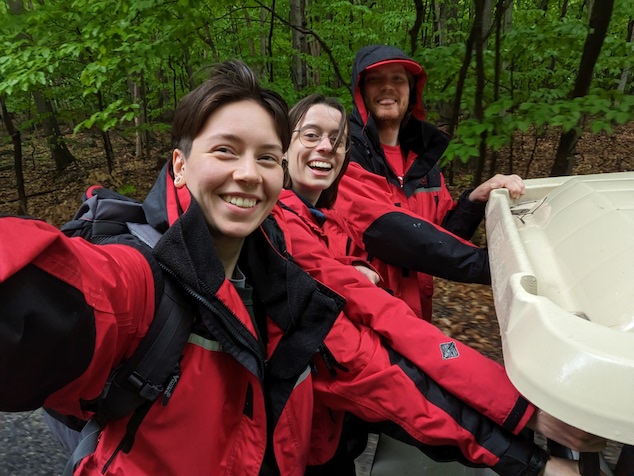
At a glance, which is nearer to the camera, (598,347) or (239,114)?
(598,347)

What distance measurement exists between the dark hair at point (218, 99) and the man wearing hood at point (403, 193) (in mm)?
844

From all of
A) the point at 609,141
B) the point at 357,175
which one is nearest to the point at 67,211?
the point at 357,175

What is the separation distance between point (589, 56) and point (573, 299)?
3288 millimetres

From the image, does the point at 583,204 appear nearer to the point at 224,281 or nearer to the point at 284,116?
the point at 284,116

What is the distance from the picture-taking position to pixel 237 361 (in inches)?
48.9

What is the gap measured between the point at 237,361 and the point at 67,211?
7931 millimetres

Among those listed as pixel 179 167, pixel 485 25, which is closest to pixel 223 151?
pixel 179 167

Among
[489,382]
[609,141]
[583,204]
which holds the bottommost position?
[609,141]

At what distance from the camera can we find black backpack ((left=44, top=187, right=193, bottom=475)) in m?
1.03

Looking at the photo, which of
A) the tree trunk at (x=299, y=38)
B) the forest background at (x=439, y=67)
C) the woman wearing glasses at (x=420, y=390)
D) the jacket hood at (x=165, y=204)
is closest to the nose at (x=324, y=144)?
the woman wearing glasses at (x=420, y=390)

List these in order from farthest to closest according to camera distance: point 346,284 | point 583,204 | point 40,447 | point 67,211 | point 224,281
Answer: point 67,211
point 40,447
point 583,204
point 346,284
point 224,281

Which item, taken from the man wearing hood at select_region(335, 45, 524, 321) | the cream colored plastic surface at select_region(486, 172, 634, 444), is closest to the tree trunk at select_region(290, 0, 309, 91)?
the man wearing hood at select_region(335, 45, 524, 321)

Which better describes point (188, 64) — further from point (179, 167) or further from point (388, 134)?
point (179, 167)

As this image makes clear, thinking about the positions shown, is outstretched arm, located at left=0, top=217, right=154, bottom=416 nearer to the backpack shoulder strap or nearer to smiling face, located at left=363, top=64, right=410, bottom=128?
the backpack shoulder strap
